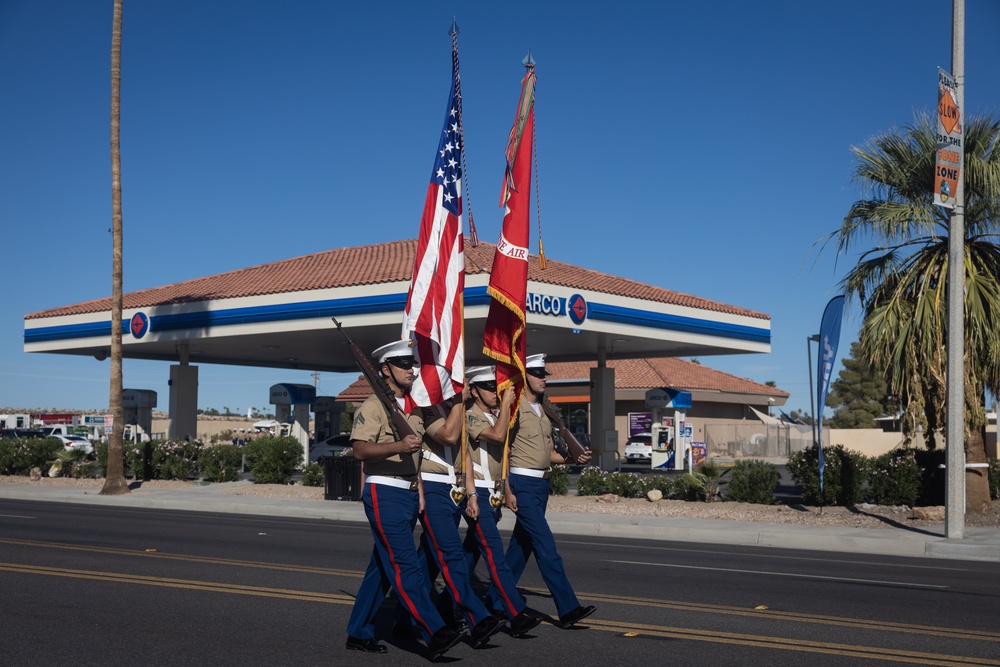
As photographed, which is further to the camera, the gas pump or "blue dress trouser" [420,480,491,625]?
the gas pump

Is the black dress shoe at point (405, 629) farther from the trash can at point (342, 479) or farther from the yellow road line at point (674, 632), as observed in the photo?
the trash can at point (342, 479)

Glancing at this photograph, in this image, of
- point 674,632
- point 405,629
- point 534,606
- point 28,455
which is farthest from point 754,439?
point 405,629

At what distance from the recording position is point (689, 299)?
104 feet

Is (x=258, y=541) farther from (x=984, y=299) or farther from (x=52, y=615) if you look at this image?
(x=984, y=299)

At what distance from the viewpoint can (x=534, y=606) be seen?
29.9 ft

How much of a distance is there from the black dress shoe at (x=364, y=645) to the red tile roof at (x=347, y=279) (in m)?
18.1

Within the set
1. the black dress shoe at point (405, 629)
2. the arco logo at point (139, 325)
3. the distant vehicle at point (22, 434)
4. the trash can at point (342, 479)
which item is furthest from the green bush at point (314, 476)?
the distant vehicle at point (22, 434)

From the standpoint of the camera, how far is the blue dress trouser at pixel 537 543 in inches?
304

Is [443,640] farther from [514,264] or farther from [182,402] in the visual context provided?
[182,402]

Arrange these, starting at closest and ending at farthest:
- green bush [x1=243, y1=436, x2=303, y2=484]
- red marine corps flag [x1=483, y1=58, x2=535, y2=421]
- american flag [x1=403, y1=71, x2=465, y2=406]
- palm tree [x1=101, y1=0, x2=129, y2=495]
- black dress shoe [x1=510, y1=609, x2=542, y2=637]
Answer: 1. black dress shoe [x1=510, y1=609, x2=542, y2=637]
2. american flag [x1=403, y1=71, x2=465, y2=406]
3. red marine corps flag [x1=483, y1=58, x2=535, y2=421]
4. palm tree [x1=101, y1=0, x2=129, y2=495]
5. green bush [x1=243, y1=436, x2=303, y2=484]

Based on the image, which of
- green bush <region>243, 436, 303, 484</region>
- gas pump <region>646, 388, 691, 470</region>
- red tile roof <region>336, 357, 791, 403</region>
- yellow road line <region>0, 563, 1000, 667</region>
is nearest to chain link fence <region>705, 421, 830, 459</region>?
red tile roof <region>336, 357, 791, 403</region>

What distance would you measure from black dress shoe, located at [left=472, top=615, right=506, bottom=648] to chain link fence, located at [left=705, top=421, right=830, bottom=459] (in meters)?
48.1

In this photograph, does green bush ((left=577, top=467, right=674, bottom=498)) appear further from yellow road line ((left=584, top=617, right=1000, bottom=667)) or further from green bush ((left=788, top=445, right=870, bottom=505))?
yellow road line ((left=584, top=617, right=1000, bottom=667))

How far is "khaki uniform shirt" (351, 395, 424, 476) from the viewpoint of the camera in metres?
6.85
